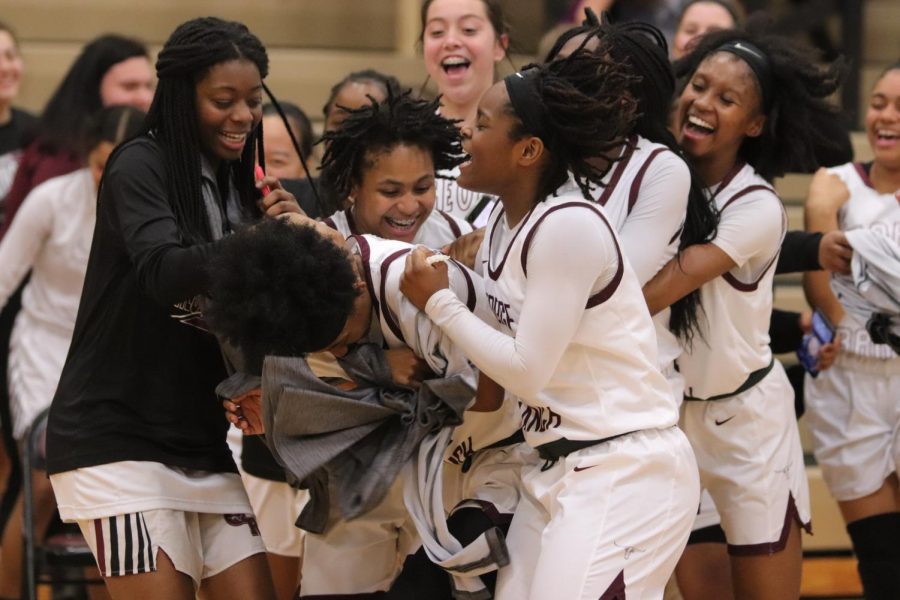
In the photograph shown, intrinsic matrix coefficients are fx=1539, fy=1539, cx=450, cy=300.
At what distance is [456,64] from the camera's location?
14.8ft

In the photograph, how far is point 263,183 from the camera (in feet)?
11.6

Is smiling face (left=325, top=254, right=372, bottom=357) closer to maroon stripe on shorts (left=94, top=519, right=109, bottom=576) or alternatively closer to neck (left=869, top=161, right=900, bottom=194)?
maroon stripe on shorts (left=94, top=519, right=109, bottom=576)

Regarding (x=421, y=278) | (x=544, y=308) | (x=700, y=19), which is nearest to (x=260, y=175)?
(x=421, y=278)

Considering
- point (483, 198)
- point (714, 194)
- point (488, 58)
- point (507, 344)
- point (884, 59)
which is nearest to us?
point (507, 344)

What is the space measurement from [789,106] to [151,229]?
5.76 feet

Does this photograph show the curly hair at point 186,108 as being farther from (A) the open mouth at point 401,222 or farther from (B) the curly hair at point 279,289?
(A) the open mouth at point 401,222

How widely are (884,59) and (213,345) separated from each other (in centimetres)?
517

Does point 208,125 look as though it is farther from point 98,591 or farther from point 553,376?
point 98,591

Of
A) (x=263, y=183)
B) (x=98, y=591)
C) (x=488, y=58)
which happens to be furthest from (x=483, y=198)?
(x=98, y=591)

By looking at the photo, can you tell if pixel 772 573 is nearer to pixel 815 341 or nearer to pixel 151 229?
pixel 815 341

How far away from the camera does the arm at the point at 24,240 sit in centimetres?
515

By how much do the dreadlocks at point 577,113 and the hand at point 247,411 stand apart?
744 mm

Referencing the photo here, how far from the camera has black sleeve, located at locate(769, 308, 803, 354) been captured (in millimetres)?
4812

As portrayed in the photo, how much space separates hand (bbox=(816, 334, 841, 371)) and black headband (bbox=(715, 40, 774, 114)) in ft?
2.95
